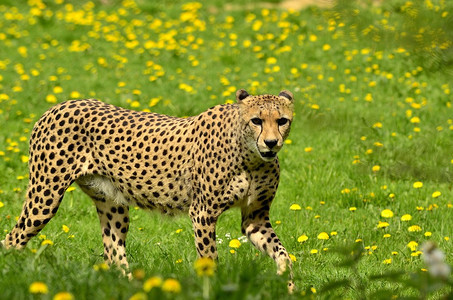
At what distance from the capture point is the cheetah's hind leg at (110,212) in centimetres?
579

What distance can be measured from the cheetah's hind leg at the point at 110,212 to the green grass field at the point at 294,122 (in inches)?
6.9

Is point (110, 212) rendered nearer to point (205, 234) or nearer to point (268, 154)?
point (205, 234)

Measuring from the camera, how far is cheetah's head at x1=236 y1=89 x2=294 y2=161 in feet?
15.8

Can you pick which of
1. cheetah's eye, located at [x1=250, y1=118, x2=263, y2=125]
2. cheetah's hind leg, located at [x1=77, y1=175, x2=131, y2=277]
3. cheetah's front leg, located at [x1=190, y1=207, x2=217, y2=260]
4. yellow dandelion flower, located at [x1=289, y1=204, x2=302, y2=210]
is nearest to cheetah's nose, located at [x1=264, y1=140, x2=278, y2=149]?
cheetah's eye, located at [x1=250, y1=118, x2=263, y2=125]

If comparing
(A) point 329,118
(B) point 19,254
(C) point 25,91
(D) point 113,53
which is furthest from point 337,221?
(D) point 113,53

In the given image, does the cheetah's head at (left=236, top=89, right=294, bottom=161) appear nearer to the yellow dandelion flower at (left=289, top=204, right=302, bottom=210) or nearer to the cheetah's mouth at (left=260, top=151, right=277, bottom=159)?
the cheetah's mouth at (left=260, top=151, right=277, bottom=159)

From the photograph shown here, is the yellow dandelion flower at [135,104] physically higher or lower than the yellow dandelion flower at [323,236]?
lower

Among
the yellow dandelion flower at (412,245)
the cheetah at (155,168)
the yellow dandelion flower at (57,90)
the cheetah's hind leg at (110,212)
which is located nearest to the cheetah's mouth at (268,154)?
the cheetah at (155,168)

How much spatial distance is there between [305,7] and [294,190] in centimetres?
700

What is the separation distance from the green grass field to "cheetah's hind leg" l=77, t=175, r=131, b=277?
0.17 m

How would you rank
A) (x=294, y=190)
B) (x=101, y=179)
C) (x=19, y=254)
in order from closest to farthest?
(x=19, y=254) < (x=101, y=179) < (x=294, y=190)

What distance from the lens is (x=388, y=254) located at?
20.0 ft

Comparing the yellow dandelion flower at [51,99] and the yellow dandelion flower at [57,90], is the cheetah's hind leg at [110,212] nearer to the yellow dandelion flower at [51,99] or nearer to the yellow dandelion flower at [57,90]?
the yellow dandelion flower at [51,99]

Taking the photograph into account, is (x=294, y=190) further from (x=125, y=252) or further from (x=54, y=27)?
(x=54, y=27)
